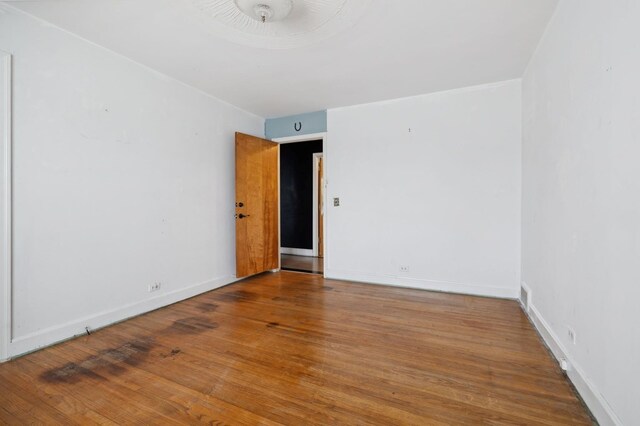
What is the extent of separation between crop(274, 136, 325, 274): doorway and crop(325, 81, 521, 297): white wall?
180 centimetres

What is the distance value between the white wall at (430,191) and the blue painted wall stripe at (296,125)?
0.76ft

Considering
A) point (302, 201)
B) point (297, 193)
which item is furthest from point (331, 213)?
point (297, 193)

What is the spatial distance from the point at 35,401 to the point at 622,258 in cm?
334

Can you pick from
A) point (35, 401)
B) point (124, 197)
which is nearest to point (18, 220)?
point (124, 197)

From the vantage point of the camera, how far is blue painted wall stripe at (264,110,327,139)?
4.73 meters

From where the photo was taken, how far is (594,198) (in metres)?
1.64

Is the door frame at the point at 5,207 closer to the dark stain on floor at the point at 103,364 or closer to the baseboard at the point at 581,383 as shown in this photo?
the dark stain on floor at the point at 103,364

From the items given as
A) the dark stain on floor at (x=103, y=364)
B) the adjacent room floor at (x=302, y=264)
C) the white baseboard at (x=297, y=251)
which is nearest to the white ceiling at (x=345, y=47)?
the dark stain on floor at (x=103, y=364)

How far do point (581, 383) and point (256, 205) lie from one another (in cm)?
409

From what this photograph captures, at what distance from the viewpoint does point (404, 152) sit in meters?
4.15

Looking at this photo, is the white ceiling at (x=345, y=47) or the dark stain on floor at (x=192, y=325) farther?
the dark stain on floor at (x=192, y=325)

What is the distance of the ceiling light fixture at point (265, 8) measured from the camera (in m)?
1.69

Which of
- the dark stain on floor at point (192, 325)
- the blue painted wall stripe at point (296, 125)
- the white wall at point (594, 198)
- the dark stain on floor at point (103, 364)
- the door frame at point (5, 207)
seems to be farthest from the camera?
the blue painted wall stripe at point (296, 125)

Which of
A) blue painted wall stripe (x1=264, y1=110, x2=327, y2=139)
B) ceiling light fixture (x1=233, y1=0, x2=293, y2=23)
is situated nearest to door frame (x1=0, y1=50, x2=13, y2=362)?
ceiling light fixture (x1=233, y1=0, x2=293, y2=23)
